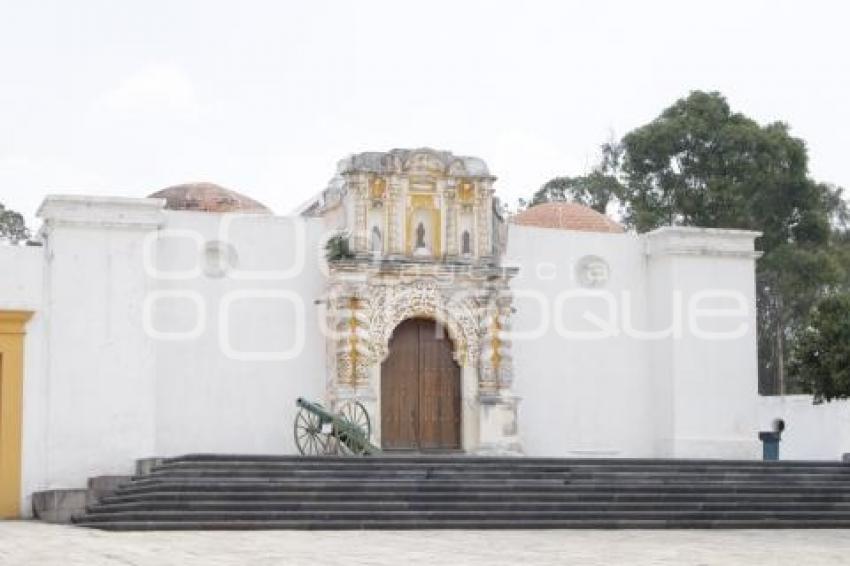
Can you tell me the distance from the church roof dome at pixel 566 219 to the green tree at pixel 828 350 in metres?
3.98

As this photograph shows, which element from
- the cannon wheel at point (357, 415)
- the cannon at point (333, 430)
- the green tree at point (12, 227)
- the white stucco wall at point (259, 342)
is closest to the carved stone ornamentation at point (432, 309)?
the white stucco wall at point (259, 342)

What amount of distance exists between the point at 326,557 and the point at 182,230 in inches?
359

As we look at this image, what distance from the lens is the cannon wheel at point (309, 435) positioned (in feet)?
63.8

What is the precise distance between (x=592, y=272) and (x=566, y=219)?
3.79 meters

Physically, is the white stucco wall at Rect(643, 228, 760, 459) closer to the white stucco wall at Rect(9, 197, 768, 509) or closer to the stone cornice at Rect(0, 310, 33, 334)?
the white stucco wall at Rect(9, 197, 768, 509)

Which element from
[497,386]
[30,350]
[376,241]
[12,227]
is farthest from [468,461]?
[12,227]

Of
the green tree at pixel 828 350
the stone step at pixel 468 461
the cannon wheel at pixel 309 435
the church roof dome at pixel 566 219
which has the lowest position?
the stone step at pixel 468 461

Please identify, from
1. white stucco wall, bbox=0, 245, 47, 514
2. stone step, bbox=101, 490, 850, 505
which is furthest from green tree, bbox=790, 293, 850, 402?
white stucco wall, bbox=0, 245, 47, 514

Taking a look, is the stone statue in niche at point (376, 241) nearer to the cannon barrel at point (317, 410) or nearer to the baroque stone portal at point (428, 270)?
the baroque stone portal at point (428, 270)

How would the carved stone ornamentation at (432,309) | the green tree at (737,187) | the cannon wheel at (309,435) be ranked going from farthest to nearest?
the green tree at (737,187) < the carved stone ornamentation at (432,309) < the cannon wheel at (309,435)

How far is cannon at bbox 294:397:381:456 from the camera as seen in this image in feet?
62.9

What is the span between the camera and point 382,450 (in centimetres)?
2036

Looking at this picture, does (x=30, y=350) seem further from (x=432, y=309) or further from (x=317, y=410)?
(x=432, y=309)

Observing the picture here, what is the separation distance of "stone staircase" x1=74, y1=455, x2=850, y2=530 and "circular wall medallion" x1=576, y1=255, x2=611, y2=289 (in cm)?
407
